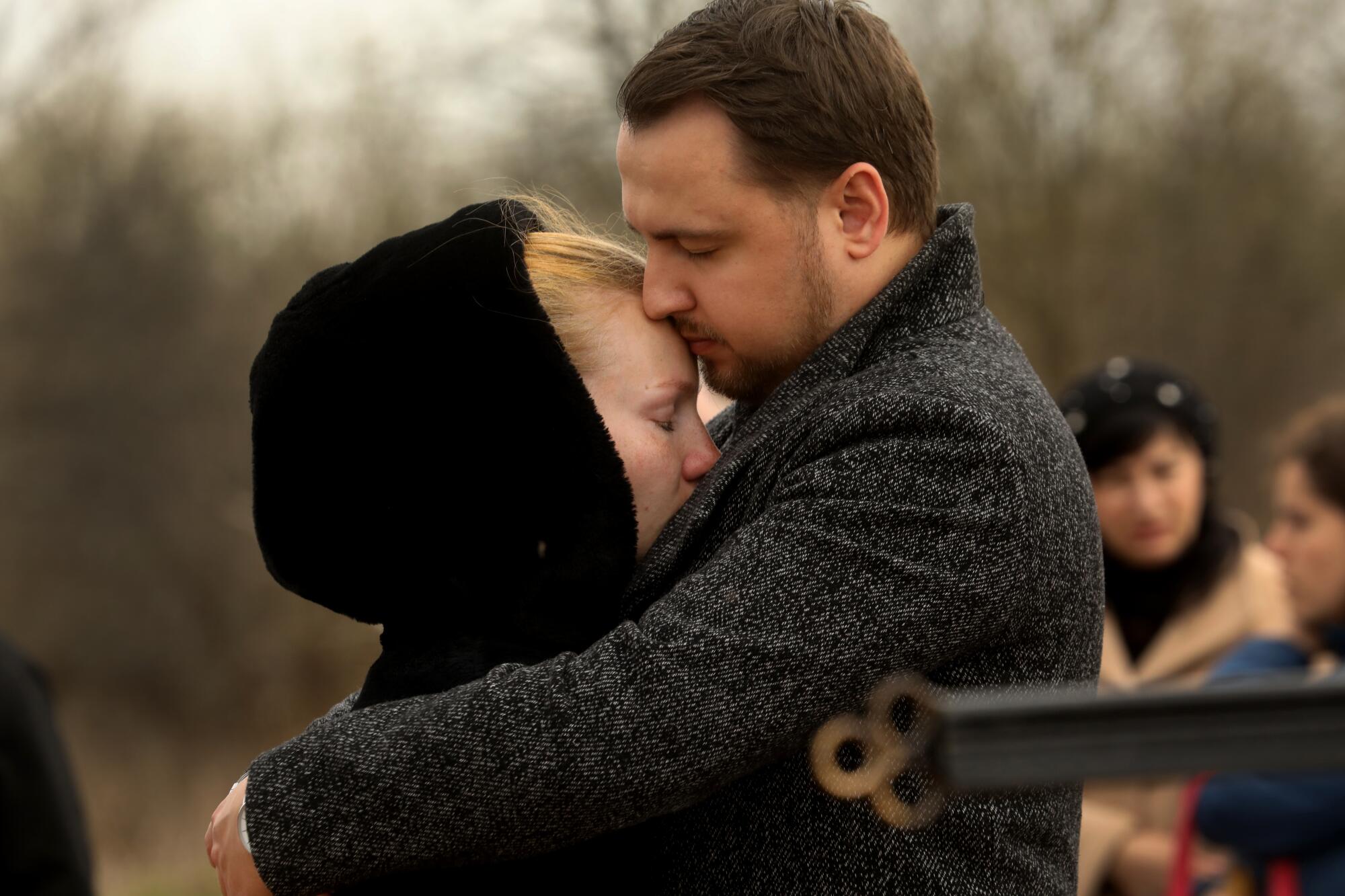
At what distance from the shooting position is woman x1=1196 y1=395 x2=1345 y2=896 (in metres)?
2.42

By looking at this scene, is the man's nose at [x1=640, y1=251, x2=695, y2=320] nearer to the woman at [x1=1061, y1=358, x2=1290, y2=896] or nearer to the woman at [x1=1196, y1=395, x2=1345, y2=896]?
the woman at [x1=1196, y1=395, x2=1345, y2=896]

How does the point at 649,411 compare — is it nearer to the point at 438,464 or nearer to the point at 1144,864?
the point at 438,464

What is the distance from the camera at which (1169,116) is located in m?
11.9

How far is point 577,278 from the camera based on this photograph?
212 centimetres

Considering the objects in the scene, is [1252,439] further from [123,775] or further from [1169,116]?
[123,775]

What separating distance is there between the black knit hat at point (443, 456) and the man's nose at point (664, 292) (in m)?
0.20

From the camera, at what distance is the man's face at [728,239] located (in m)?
2.03

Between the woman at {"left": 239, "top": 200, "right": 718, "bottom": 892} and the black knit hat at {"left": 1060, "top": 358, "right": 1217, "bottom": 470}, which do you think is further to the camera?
the black knit hat at {"left": 1060, "top": 358, "right": 1217, "bottom": 470}

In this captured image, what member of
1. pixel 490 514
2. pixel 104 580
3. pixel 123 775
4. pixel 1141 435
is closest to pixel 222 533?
pixel 104 580

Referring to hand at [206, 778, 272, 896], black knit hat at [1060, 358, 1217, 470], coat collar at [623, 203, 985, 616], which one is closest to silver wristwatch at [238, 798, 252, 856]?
hand at [206, 778, 272, 896]

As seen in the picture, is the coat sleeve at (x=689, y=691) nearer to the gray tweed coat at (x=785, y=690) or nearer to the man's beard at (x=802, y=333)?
the gray tweed coat at (x=785, y=690)

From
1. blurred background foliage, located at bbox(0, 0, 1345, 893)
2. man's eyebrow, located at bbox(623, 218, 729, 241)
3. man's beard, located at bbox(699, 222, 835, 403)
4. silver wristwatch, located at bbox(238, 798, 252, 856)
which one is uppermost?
man's eyebrow, located at bbox(623, 218, 729, 241)

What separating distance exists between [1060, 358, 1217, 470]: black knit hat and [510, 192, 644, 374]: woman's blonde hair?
2428 millimetres

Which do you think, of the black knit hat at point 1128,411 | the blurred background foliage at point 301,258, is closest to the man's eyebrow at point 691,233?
the black knit hat at point 1128,411
